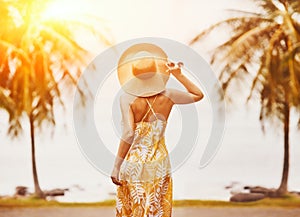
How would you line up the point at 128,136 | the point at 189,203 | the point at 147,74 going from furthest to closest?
the point at 189,203
the point at 147,74
the point at 128,136

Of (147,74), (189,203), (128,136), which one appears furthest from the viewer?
(189,203)

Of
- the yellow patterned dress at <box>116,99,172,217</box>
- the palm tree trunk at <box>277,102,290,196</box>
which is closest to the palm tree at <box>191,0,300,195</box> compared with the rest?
the palm tree trunk at <box>277,102,290,196</box>

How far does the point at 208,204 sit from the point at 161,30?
4.74 feet

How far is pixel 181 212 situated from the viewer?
5.19 meters

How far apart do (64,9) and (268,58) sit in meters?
1.69

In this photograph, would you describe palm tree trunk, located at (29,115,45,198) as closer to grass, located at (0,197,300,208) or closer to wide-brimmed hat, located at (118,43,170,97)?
grass, located at (0,197,300,208)

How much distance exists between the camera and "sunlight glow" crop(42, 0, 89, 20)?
5.16m

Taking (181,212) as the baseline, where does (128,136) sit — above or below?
above

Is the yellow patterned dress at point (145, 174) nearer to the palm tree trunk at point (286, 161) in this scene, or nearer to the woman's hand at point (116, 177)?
the woman's hand at point (116, 177)

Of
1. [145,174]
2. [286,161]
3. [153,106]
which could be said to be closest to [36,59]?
[153,106]

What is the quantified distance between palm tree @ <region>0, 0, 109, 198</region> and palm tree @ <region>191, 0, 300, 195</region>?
112 cm

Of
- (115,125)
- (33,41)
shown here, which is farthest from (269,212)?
(33,41)

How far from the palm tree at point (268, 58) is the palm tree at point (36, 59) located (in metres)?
1.12

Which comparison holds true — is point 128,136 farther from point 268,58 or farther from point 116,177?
point 268,58
